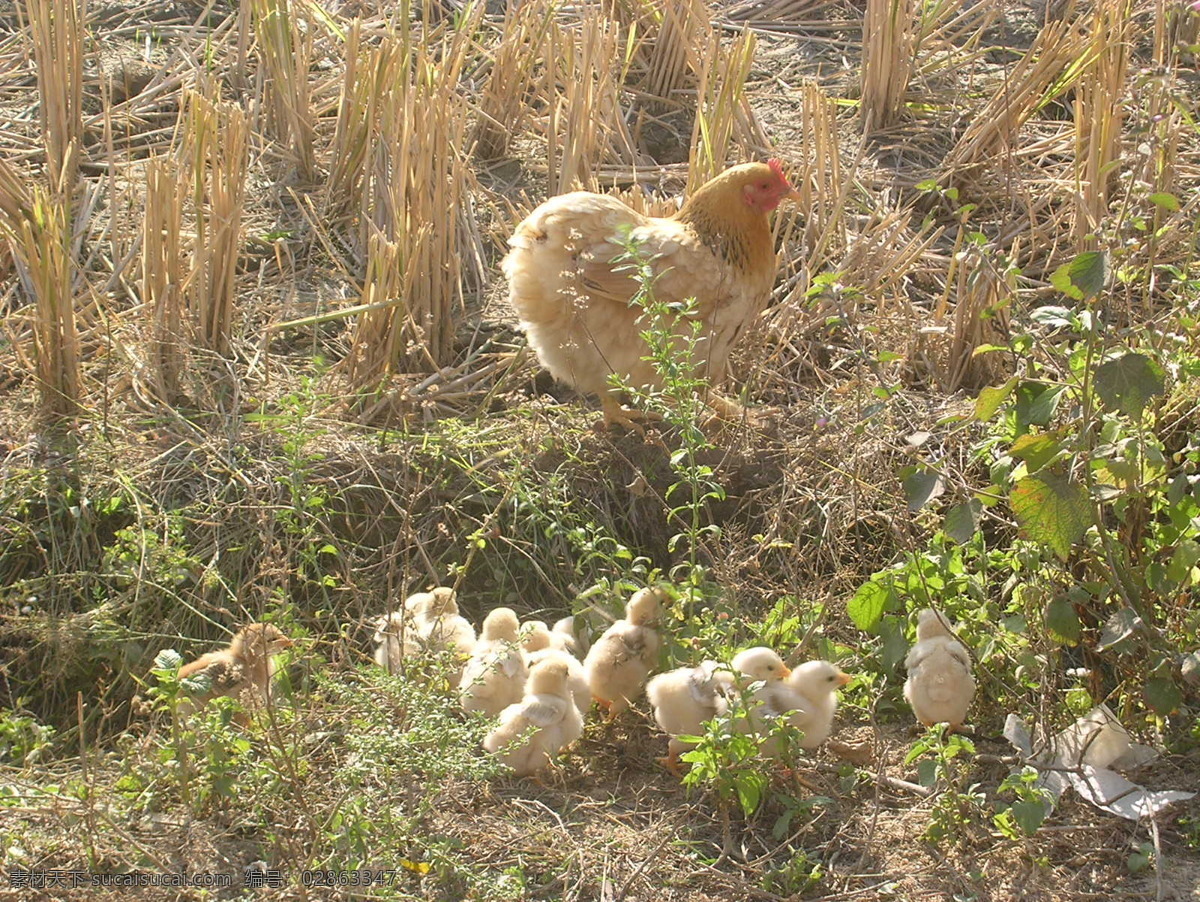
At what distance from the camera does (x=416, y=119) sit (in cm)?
513

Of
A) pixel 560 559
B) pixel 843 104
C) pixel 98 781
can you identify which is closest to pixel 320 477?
pixel 560 559

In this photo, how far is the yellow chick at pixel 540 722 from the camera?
10.8ft

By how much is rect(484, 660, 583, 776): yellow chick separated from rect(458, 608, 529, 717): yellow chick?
0.23ft

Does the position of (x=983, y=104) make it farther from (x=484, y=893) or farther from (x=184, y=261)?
(x=484, y=893)

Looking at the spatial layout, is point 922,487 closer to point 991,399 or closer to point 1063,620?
point 991,399

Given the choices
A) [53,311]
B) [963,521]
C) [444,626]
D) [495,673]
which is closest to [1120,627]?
[963,521]

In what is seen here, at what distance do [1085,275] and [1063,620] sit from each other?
3.02 feet

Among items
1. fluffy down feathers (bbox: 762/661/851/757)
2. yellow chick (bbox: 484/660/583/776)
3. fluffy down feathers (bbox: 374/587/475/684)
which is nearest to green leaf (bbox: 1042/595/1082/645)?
fluffy down feathers (bbox: 762/661/851/757)

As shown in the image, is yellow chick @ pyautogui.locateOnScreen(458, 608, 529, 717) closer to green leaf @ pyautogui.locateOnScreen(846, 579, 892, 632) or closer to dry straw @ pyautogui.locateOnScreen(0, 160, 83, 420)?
green leaf @ pyautogui.locateOnScreen(846, 579, 892, 632)

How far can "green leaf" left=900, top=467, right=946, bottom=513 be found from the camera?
3010mm

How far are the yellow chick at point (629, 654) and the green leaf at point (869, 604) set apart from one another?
540 mm

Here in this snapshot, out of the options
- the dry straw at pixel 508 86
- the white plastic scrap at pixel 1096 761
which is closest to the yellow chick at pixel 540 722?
the white plastic scrap at pixel 1096 761

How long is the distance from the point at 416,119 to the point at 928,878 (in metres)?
3.52

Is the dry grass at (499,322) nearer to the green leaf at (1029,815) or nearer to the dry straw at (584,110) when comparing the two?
the dry straw at (584,110)
